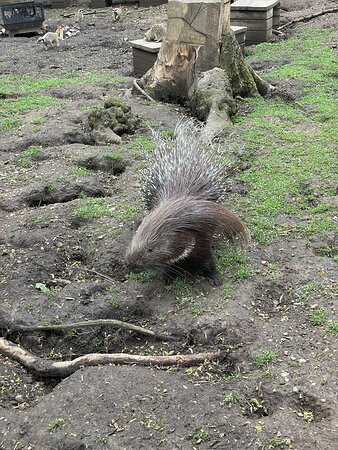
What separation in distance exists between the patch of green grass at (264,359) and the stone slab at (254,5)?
8106 millimetres

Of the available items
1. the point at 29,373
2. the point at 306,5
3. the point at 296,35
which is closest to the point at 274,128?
the point at 29,373

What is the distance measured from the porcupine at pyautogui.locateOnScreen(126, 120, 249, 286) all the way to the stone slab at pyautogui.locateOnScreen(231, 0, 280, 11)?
672 cm

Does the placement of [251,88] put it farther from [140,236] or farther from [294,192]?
[140,236]

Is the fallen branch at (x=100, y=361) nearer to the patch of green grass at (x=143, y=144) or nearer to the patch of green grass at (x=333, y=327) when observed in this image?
the patch of green grass at (x=333, y=327)

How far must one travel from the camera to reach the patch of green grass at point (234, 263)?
11.4 ft

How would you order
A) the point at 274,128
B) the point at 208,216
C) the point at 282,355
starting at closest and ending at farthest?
1. the point at 282,355
2. the point at 208,216
3. the point at 274,128

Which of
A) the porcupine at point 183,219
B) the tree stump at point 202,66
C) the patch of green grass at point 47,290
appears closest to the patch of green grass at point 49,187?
the porcupine at point 183,219

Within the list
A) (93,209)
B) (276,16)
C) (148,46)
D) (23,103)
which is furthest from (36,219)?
(276,16)

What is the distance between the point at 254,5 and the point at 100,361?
8384 mm

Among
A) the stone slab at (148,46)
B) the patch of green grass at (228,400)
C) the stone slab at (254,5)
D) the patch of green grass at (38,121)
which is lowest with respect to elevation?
the patch of green grass at (228,400)

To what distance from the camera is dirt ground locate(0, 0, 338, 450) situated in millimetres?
2459

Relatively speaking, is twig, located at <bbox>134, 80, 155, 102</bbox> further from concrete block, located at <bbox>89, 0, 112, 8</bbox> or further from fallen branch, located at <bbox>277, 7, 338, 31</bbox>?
concrete block, located at <bbox>89, 0, 112, 8</bbox>

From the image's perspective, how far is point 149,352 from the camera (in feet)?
9.91

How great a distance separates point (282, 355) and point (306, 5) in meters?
12.0
